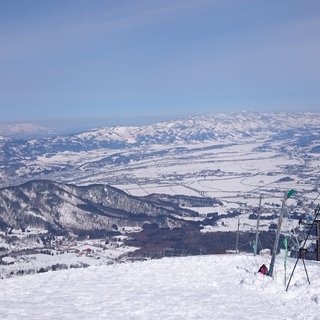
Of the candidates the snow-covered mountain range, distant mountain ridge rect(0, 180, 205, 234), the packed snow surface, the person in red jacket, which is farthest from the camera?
distant mountain ridge rect(0, 180, 205, 234)

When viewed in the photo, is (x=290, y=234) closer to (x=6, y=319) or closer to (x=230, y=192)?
(x=6, y=319)

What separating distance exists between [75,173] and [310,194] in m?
73.3

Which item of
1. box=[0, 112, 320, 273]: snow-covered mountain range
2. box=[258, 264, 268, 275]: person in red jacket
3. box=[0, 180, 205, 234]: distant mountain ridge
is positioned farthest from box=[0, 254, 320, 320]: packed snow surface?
box=[0, 180, 205, 234]: distant mountain ridge

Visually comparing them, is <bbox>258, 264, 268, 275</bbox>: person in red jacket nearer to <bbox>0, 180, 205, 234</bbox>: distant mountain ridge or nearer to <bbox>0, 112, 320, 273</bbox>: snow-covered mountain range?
<bbox>0, 112, 320, 273</bbox>: snow-covered mountain range

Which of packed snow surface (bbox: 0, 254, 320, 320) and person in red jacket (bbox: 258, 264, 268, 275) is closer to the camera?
packed snow surface (bbox: 0, 254, 320, 320)

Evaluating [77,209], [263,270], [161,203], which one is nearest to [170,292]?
[263,270]

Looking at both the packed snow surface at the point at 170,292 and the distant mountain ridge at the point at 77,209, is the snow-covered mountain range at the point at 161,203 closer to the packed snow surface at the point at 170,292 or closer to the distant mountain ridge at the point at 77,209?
the distant mountain ridge at the point at 77,209

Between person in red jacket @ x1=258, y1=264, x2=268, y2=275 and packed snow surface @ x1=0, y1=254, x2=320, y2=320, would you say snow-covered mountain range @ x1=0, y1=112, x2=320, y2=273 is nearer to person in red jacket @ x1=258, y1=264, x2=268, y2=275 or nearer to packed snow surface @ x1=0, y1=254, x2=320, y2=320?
person in red jacket @ x1=258, y1=264, x2=268, y2=275

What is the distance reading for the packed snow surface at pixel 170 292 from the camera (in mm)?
12312

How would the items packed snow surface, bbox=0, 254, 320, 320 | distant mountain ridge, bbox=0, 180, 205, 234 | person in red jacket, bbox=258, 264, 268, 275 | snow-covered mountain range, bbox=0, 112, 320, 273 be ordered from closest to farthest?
packed snow surface, bbox=0, 254, 320, 320 < person in red jacket, bbox=258, 264, 268, 275 < snow-covered mountain range, bbox=0, 112, 320, 273 < distant mountain ridge, bbox=0, 180, 205, 234

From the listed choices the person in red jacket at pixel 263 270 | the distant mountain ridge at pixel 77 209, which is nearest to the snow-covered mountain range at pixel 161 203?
the distant mountain ridge at pixel 77 209

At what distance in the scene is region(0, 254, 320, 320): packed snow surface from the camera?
485 inches

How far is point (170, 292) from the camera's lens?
47.4ft

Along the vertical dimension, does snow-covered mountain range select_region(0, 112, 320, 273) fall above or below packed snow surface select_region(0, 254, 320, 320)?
below
